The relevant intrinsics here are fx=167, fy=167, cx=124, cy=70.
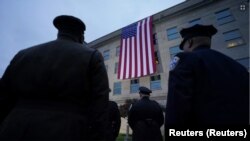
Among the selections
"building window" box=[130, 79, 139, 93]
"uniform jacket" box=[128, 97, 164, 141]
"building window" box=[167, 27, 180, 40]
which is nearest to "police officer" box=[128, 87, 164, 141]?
"uniform jacket" box=[128, 97, 164, 141]

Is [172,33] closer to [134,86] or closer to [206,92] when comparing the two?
[134,86]

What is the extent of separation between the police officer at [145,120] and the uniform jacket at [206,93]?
2.64m

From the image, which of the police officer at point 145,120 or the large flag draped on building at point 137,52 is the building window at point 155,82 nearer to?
the large flag draped on building at point 137,52

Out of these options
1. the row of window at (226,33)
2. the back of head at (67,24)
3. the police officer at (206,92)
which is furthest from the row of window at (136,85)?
the back of head at (67,24)

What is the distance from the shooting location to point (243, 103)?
1633 mm

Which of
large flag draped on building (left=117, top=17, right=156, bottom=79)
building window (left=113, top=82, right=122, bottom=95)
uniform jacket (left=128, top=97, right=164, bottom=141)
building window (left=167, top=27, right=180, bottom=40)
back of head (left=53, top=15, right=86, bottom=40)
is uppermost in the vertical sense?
building window (left=167, top=27, right=180, bottom=40)

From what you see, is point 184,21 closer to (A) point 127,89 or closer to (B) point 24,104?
(A) point 127,89

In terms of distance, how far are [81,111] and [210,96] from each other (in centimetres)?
124

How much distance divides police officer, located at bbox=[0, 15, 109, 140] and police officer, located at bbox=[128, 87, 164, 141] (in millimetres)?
2732

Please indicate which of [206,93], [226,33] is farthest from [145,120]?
[226,33]

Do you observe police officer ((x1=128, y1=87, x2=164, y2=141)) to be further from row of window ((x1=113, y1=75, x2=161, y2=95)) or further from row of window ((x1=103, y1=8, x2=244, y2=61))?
row of window ((x1=103, y1=8, x2=244, y2=61))

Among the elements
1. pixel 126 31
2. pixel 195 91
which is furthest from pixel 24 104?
pixel 126 31

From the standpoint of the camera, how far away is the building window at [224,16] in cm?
1673

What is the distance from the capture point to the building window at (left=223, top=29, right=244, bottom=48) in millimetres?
15476
